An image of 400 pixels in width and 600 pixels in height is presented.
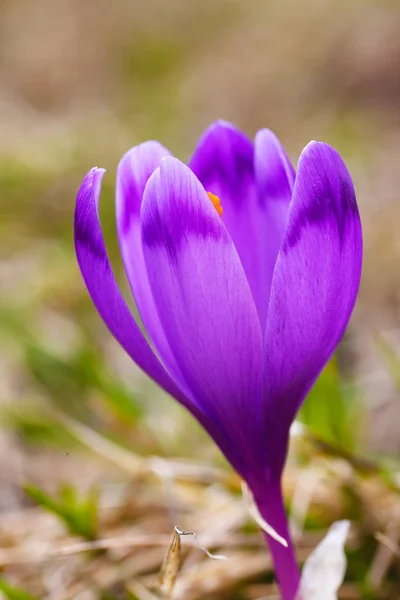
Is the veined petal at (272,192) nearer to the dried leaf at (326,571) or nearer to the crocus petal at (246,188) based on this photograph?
the crocus petal at (246,188)

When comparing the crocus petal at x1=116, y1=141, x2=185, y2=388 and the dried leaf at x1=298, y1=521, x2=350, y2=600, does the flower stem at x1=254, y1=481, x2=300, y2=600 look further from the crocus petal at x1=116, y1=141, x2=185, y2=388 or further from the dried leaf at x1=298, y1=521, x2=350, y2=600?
the crocus petal at x1=116, y1=141, x2=185, y2=388

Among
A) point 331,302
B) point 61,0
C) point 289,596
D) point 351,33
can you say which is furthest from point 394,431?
point 61,0

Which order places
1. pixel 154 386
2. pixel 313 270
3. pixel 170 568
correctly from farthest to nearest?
1. pixel 154 386
2. pixel 170 568
3. pixel 313 270

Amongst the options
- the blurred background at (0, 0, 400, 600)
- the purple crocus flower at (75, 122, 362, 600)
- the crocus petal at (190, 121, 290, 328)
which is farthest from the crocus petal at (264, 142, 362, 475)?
the blurred background at (0, 0, 400, 600)

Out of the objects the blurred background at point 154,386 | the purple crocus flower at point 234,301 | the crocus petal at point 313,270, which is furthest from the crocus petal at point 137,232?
the blurred background at point 154,386

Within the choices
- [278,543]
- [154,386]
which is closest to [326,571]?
[278,543]

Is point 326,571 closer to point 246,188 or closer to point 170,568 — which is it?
point 170,568

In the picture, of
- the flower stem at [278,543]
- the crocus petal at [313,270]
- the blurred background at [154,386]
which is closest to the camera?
the crocus petal at [313,270]
